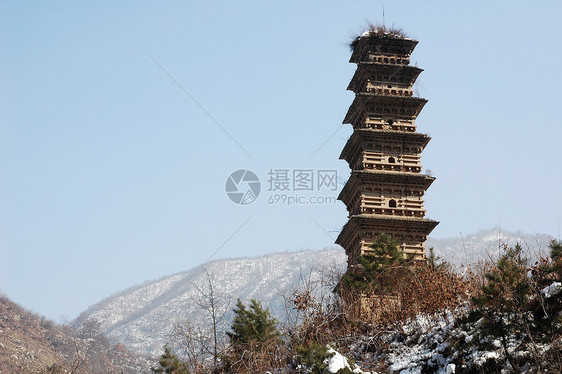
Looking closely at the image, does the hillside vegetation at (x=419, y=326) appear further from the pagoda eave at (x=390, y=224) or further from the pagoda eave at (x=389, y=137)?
the pagoda eave at (x=389, y=137)

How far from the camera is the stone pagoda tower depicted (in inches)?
1178

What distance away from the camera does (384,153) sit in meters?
31.9

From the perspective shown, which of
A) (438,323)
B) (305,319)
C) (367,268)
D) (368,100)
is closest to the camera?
(438,323)

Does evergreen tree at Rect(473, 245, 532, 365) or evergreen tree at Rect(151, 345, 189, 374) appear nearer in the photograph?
evergreen tree at Rect(473, 245, 532, 365)

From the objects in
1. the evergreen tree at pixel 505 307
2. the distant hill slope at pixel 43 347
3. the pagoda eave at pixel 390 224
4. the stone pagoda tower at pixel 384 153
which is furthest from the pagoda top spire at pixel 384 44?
the distant hill slope at pixel 43 347

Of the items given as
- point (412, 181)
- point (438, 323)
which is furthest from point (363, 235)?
point (438, 323)

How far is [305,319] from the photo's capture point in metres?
18.2

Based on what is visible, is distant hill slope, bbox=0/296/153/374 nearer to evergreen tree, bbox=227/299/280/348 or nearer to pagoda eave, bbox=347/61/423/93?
pagoda eave, bbox=347/61/423/93

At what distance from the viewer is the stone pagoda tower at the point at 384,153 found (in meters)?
29.9

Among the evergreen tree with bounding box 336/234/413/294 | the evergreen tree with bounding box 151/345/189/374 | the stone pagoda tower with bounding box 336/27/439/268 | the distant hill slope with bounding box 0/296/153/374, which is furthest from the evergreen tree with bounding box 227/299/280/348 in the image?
the distant hill slope with bounding box 0/296/153/374

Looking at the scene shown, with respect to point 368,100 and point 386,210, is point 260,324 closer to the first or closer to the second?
point 386,210

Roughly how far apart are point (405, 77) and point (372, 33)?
287 centimetres

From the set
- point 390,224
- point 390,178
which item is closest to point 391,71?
point 390,178

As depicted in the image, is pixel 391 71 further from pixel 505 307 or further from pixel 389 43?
pixel 505 307
